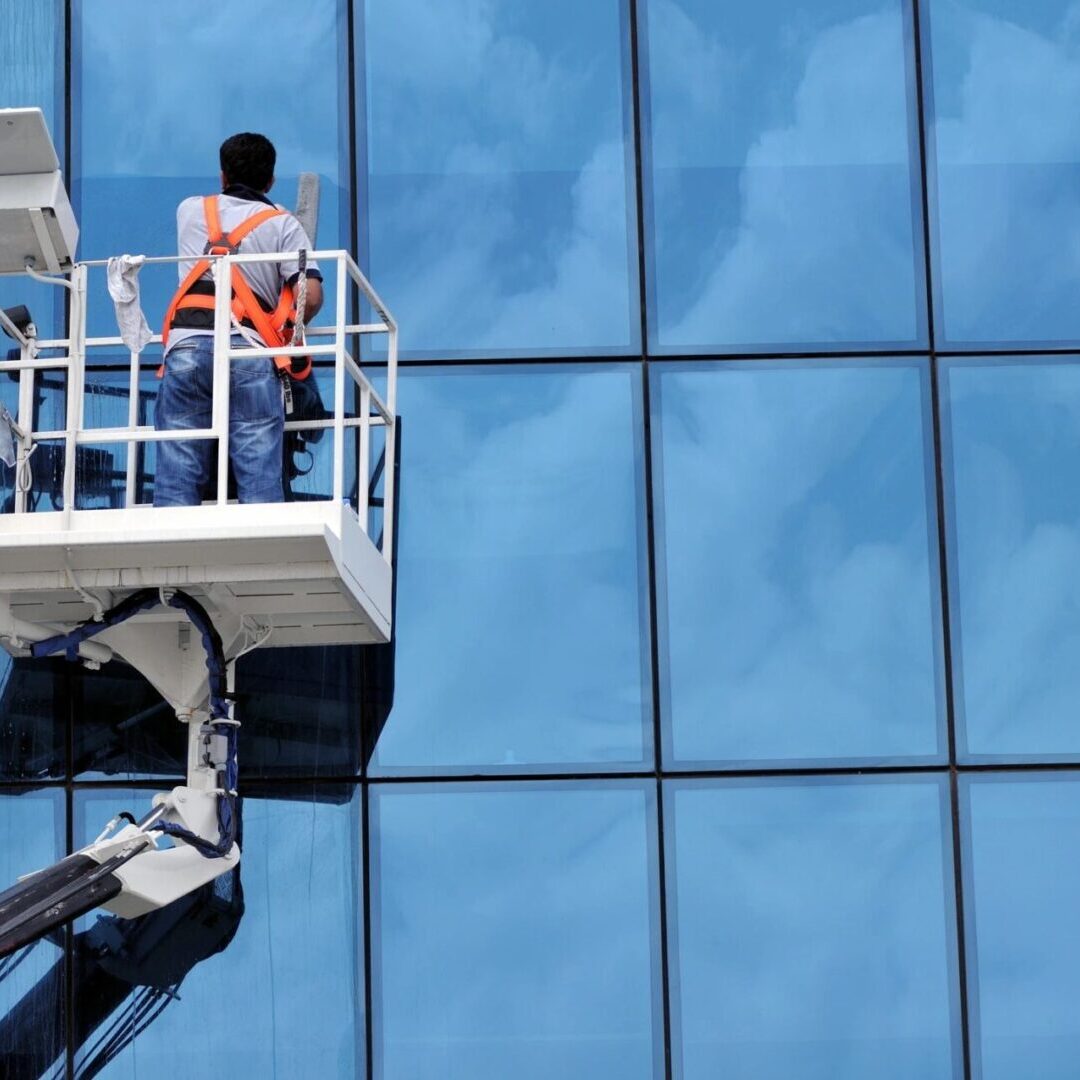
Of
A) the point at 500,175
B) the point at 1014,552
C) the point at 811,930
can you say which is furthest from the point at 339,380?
the point at 1014,552

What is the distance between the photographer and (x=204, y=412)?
33.3 feet

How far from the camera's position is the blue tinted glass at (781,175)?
1161 cm

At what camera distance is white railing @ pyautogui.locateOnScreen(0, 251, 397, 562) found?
973 cm

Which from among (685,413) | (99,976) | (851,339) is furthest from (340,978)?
(851,339)

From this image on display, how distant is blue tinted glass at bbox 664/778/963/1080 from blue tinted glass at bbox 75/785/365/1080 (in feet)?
5.15

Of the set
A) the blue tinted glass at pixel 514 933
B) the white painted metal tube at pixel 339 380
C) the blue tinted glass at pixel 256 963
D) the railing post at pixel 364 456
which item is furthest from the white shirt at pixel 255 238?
the blue tinted glass at pixel 514 933

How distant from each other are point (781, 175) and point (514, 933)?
4.06 metres

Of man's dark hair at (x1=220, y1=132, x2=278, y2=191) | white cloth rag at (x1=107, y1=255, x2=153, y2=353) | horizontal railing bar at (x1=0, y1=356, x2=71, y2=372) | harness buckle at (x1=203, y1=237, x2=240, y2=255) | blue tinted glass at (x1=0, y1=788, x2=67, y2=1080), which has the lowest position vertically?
blue tinted glass at (x1=0, y1=788, x2=67, y2=1080)

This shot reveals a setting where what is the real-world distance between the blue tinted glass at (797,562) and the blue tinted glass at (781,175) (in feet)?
0.88

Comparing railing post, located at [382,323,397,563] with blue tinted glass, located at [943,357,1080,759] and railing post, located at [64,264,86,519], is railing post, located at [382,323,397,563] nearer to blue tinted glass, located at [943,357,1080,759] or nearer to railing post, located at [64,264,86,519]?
railing post, located at [64,264,86,519]

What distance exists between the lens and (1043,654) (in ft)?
37.0

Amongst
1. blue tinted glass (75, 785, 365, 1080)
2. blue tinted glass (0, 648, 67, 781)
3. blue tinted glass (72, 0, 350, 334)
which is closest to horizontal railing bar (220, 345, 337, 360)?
blue tinted glass (72, 0, 350, 334)

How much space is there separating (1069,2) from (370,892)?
19.1 ft

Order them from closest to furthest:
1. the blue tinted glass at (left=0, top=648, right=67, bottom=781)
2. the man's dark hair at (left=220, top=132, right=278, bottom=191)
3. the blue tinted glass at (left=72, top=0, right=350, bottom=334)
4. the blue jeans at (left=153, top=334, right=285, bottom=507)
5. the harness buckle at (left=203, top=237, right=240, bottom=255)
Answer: the blue jeans at (left=153, top=334, right=285, bottom=507), the harness buckle at (left=203, top=237, right=240, bottom=255), the man's dark hair at (left=220, top=132, right=278, bottom=191), the blue tinted glass at (left=0, top=648, right=67, bottom=781), the blue tinted glass at (left=72, top=0, right=350, bottom=334)
